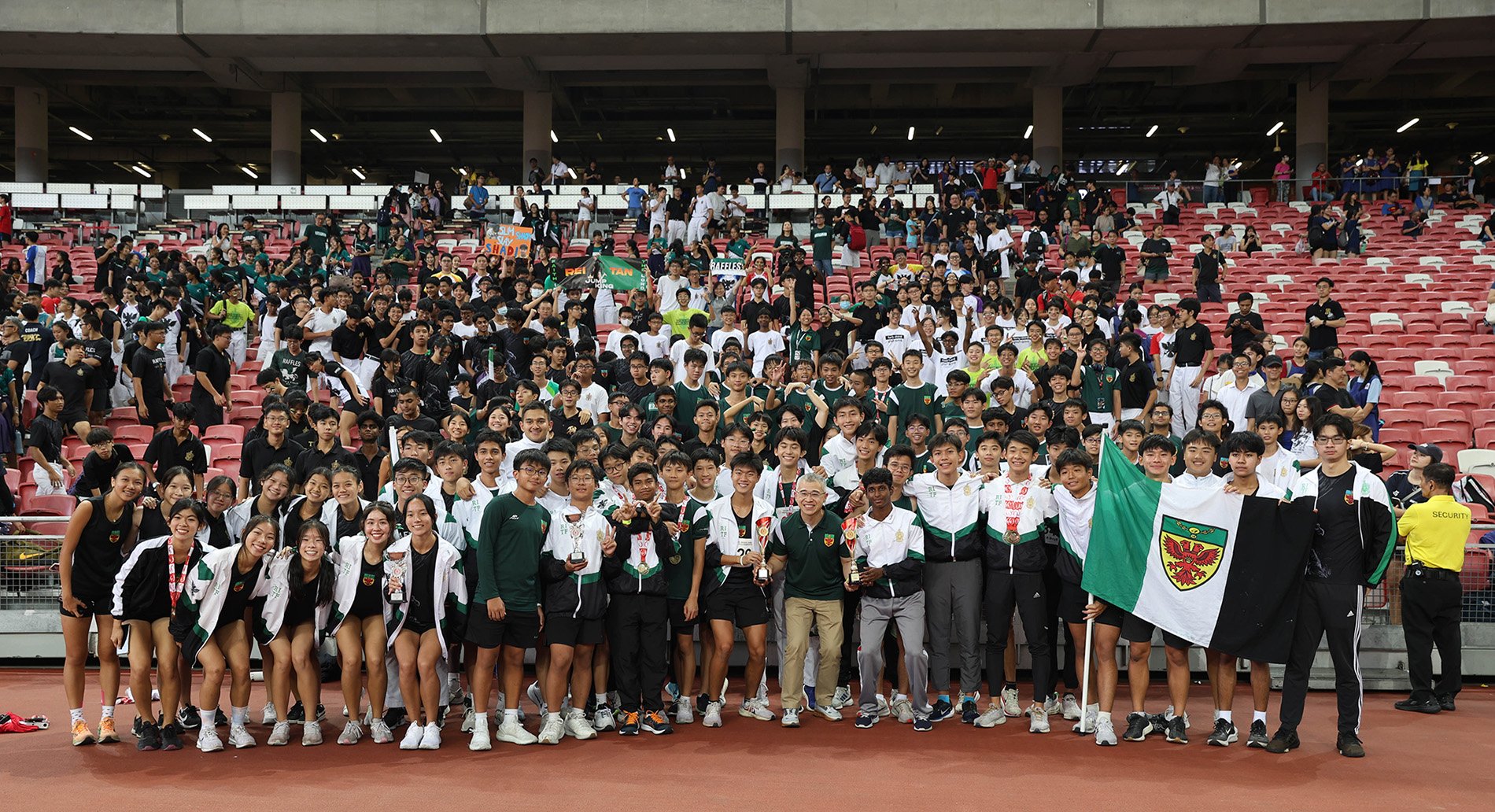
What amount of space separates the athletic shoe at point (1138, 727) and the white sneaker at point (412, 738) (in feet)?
13.8

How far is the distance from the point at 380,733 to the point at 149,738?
1316 mm

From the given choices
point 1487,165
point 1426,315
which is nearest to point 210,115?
point 1426,315

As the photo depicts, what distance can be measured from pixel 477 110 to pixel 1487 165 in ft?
105

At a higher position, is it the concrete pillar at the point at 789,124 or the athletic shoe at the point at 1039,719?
the concrete pillar at the point at 789,124

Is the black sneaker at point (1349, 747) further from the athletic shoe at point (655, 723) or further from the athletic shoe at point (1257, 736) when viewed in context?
the athletic shoe at point (655, 723)

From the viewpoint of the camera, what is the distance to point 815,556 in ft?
25.9

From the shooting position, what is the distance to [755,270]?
17.3m

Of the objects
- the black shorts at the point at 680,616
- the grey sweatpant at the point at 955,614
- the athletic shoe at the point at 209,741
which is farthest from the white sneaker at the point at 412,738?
the grey sweatpant at the point at 955,614

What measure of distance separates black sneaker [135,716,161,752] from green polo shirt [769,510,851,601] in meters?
3.89

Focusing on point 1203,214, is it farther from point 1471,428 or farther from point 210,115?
point 210,115

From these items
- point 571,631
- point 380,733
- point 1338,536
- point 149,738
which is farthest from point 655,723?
point 1338,536

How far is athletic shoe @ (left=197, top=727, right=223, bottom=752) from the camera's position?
7.14m

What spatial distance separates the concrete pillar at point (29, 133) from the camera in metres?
31.3

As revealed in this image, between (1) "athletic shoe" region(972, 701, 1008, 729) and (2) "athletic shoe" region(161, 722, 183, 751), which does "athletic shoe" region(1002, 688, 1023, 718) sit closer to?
(1) "athletic shoe" region(972, 701, 1008, 729)
